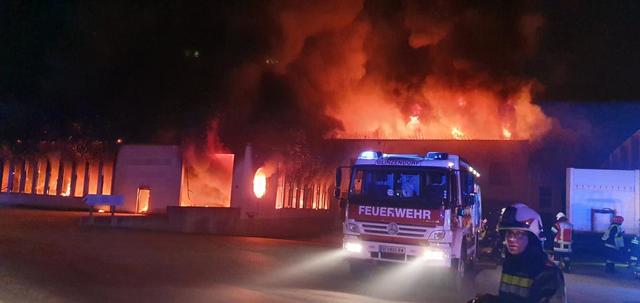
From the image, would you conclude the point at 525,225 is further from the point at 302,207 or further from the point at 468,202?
the point at 302,207

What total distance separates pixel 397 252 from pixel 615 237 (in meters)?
7.44

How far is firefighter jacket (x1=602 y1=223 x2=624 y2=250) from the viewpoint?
14234mm

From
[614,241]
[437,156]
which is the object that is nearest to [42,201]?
[437,156]

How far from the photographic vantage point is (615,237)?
46.9 ft

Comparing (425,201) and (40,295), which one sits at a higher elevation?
(425,201)

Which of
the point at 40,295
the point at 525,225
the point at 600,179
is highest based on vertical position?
the point at 600,179

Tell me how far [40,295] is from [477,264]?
1119 centimetres

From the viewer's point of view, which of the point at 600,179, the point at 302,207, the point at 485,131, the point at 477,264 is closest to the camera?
the point at 477,264

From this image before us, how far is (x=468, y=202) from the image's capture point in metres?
11.7

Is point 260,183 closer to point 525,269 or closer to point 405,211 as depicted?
point 405,211

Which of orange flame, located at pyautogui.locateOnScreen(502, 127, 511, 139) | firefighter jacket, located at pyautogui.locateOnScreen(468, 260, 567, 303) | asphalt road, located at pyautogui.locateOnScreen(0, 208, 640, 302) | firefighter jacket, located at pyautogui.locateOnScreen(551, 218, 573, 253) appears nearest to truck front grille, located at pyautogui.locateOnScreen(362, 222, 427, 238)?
asphalt road, located at pyautogui.locateOnScreen(0, 208, 640, 302)

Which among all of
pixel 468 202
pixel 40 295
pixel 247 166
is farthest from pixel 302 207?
pixel 40 295

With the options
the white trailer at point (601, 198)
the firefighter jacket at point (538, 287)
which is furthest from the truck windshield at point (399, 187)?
the white trailer at point (601, 198)

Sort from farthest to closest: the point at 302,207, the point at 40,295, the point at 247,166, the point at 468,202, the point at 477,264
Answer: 1. the point at 302,207
2. the point at 247,166
3. the point at 477,264
4. the point at 468,202
5. the point at 40,295
